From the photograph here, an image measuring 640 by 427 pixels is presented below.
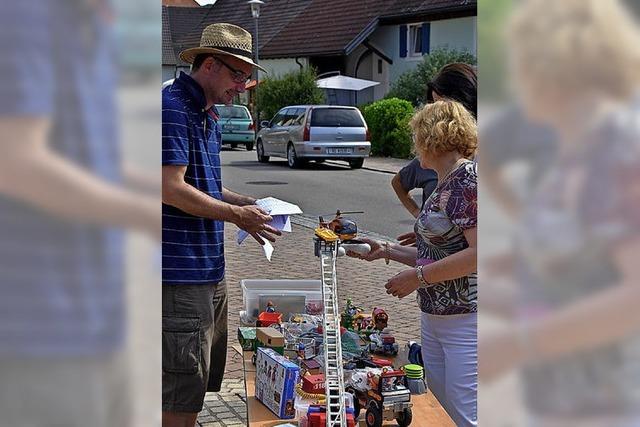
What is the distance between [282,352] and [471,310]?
1.04 m

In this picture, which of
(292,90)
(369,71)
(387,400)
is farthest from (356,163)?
(387,400)

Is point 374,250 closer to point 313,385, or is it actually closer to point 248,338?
point 313,385

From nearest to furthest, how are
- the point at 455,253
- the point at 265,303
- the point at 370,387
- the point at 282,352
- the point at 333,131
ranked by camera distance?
the point at 455,253 → the point at 370,387 → the point at 282,352 → the point at 265,303 → the point at 333,131

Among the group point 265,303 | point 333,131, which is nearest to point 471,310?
point 265,303

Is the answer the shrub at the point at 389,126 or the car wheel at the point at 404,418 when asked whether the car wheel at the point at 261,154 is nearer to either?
the shrub at the point at 389,126

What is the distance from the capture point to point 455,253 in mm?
3064

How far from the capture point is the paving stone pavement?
5.32 metres

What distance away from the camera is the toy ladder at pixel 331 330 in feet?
8.59

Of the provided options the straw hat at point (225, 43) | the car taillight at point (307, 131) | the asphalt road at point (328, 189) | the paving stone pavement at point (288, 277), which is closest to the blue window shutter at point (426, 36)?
the asphalt road at point (328, 189)

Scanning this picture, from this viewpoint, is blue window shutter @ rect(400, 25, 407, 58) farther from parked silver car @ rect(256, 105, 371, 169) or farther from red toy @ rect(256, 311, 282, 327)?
red toy @ rect(256, 311, 282, 327)
